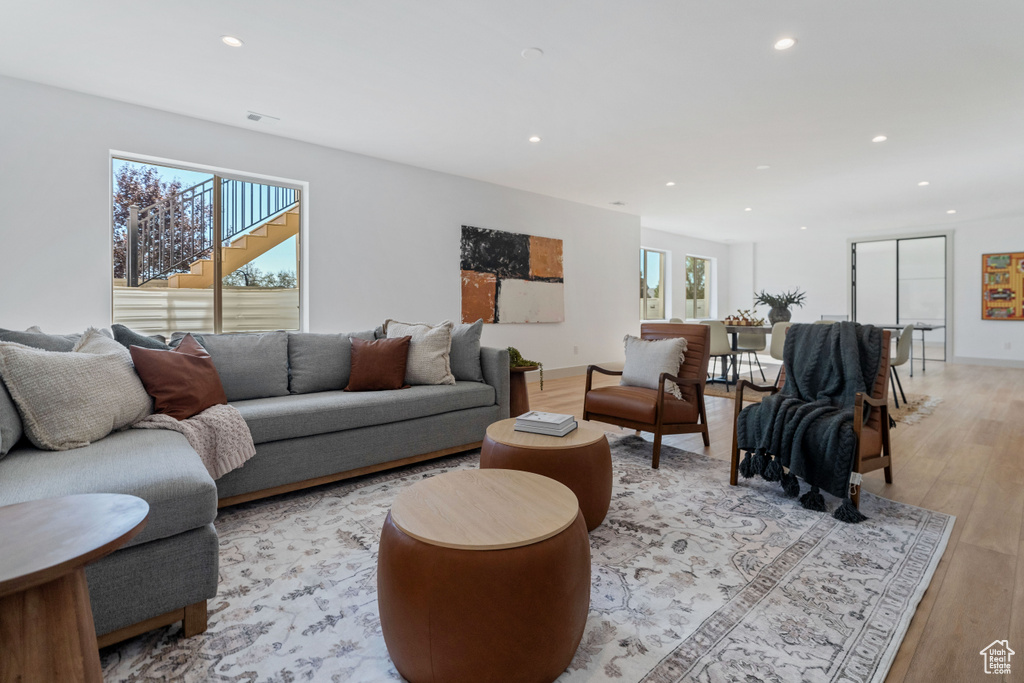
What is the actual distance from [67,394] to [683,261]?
9.76 meters

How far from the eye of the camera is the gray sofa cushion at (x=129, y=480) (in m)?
1.47

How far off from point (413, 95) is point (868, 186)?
18.7ft

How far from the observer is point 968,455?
10.9 feet

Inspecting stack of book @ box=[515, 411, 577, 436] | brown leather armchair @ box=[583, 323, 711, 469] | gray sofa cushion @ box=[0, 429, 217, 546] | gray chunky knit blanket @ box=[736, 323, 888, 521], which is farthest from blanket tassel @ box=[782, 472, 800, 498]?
gray sofa cushion @ box=[0, 429, 217, 546]

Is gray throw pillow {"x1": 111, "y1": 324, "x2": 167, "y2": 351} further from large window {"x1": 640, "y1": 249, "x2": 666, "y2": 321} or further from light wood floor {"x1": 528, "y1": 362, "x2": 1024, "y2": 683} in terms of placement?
large window {"x1": 640, "y1": 249, "x2": 666, "y2": 321}

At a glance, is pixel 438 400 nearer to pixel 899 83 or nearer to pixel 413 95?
pixel 413 95

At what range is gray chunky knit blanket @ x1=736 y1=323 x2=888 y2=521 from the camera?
2402 millimetres

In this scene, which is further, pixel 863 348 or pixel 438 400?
pixel 438 400

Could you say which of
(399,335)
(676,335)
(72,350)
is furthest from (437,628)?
(676,335)

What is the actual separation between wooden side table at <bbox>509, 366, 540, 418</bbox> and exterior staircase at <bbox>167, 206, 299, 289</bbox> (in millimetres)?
2627

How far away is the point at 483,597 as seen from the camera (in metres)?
1.20

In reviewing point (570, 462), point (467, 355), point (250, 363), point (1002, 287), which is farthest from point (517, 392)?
point (1002, 287)

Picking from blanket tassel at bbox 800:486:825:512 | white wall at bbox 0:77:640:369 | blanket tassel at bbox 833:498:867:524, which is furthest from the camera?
white wall at bbox 0:77:640:369

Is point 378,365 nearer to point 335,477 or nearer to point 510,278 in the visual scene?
point 335,477
